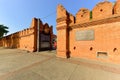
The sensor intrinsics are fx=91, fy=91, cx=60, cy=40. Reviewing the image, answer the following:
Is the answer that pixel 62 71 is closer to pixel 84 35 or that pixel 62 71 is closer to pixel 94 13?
pixel 84 35

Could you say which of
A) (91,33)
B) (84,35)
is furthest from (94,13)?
(84,35)

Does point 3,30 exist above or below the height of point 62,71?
above

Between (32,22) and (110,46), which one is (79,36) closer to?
(110,46)

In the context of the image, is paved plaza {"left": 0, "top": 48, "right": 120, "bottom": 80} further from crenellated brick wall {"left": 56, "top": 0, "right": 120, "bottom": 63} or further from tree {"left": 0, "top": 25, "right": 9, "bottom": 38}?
tree {"left": 0, "top": 25, "right": 9, "bottom": 38}

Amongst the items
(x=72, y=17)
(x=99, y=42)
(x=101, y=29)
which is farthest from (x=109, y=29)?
(x=72, y=17)

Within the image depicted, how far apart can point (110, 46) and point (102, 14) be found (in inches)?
105

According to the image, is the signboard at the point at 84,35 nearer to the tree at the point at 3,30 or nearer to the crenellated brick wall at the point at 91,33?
the crenellated brick wall at the point at 91,33

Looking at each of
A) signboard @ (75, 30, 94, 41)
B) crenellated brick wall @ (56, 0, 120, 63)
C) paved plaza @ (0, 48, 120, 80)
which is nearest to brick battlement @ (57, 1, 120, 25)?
crenellated brick wall @ (56, 0, 120, 63)

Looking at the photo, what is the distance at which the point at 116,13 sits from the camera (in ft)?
22.3

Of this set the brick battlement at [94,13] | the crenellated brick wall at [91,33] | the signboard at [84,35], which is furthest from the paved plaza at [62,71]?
the brick battlement at [94,13]

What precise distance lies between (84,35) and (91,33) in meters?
0.67

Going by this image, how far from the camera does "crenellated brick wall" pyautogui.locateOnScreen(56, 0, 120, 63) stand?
266 inches

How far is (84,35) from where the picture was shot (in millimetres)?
8320

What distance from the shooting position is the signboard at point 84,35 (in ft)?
25.9
